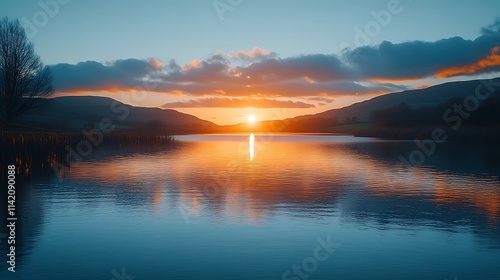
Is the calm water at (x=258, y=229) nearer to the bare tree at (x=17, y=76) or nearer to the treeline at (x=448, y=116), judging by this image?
the bare tree at (x=17, y=76)

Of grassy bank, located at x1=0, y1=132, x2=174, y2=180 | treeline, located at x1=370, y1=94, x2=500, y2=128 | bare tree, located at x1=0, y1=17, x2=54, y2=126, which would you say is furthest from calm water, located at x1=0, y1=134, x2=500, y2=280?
treeline, located at x1=370, y1=94, x2=500, y2=128

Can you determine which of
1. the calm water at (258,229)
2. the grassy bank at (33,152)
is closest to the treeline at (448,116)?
the calm water at (258,229)

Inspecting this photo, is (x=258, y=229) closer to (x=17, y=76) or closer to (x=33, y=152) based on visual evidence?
(x=33, y=152)

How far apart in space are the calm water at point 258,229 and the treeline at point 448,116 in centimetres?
8646

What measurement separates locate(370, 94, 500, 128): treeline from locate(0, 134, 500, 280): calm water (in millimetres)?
86457

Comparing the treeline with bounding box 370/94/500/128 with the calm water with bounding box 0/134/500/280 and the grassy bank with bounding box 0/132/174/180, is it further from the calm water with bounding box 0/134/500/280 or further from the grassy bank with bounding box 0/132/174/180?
the grassy bank with bounding box 0/132/174/180

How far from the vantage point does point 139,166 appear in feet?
146

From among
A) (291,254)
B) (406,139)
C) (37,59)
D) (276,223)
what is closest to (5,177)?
(276,223)

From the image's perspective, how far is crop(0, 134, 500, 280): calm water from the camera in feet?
43.3

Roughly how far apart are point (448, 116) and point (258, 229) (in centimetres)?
12873

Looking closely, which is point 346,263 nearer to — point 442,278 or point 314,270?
point 314,270

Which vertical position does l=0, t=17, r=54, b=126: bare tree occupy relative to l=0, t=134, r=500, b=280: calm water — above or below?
above

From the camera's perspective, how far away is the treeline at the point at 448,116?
110250 millimetres

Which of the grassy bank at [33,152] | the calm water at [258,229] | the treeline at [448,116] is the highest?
the treeline at [448,116]
